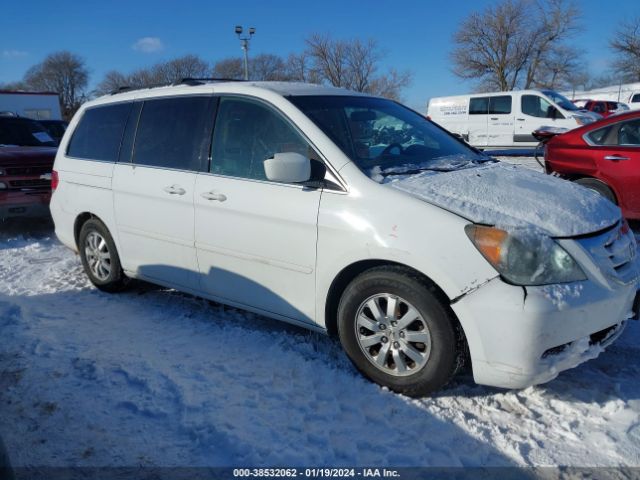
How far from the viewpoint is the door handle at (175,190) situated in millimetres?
3906

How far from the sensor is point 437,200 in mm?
2904

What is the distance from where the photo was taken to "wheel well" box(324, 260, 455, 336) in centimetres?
283

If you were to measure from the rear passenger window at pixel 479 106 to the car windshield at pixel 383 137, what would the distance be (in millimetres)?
15573

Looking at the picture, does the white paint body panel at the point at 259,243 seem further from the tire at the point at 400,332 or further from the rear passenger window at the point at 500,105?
the rear passenger window at the point at 500,105

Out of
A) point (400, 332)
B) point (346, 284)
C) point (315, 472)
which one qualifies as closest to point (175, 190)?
point (346, 284)

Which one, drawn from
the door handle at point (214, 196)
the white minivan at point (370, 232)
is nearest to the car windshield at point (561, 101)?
the white minivan at point (370, 232)

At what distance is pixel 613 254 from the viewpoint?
287 centimetres

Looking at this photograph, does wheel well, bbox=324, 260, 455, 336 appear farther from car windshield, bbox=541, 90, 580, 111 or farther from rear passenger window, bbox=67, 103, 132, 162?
car windshield, bbox=541, 90, 580, 111

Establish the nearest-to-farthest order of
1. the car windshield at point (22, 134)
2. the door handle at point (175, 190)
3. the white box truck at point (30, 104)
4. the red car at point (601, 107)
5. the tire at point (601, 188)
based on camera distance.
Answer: the door handle at point (175, 190) → the tire at point (601, 188) → the car windshield at point (22, 134) → the red car at point (601, 107) → the white box truck at point (30, 104)

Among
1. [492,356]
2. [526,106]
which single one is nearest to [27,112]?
[526,106]

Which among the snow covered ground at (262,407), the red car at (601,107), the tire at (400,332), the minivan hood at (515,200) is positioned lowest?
the snow covered ground at (262,407)

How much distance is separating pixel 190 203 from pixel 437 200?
1.86m

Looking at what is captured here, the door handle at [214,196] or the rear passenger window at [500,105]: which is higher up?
the rear passenger window at [500,105]

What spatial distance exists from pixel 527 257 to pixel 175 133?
9.25 feet
